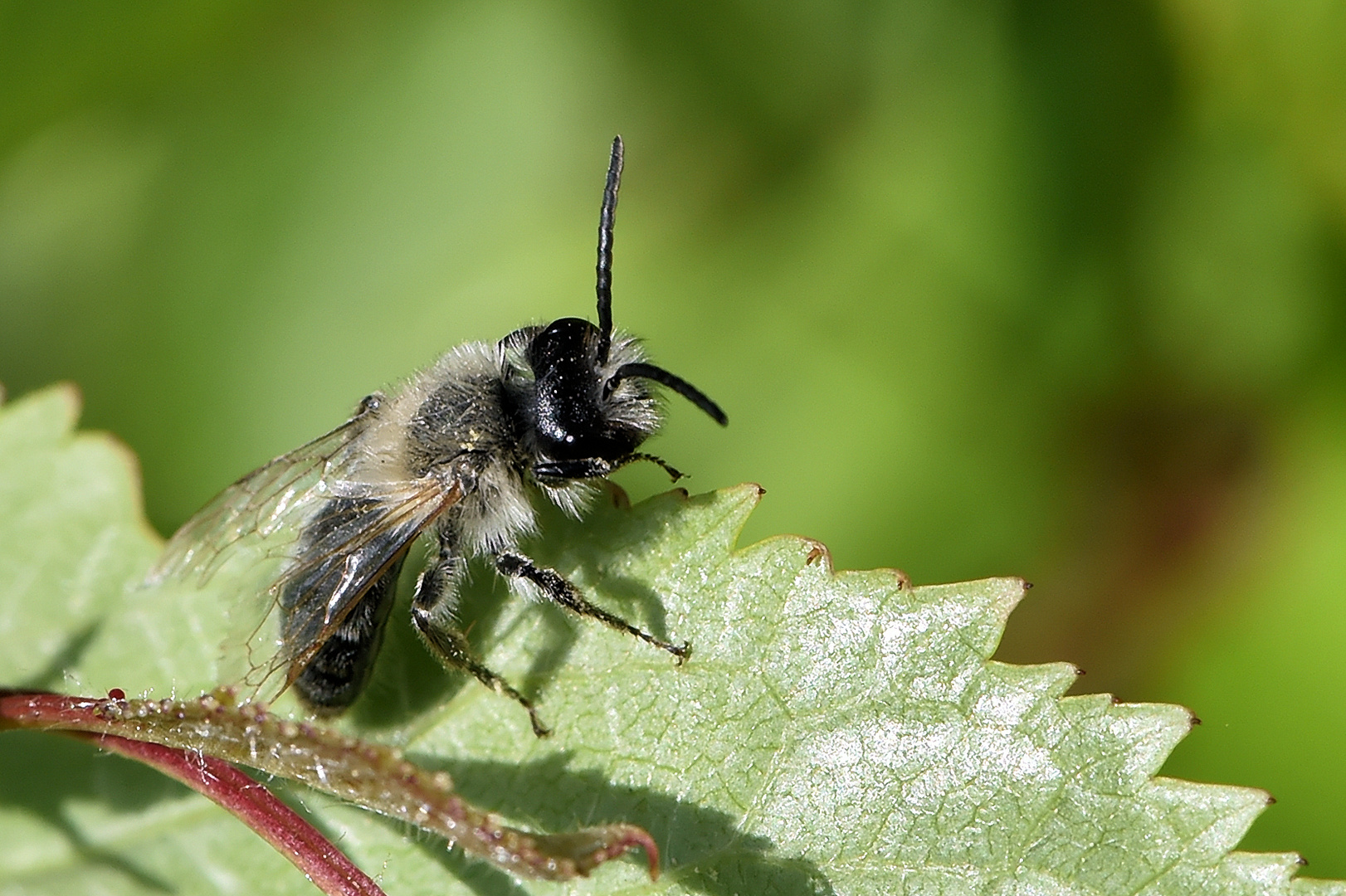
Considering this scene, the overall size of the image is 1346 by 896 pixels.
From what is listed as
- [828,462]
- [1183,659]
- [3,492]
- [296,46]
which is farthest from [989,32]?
[3,492]

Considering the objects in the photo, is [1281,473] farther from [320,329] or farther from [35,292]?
[35,292]

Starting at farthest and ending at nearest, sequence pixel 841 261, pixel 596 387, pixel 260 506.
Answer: pixel 841 261
pixel 260 506
pixel 596 387

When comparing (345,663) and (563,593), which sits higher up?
(563,593)

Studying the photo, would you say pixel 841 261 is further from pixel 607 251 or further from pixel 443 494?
pixel 443 494

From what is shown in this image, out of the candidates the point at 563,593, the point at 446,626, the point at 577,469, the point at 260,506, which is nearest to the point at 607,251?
the point at 577,469

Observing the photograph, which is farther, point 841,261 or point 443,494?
point 841,261

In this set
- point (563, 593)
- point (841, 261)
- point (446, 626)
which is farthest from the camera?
point (841, 261)

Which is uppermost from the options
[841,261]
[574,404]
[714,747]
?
[841,261]

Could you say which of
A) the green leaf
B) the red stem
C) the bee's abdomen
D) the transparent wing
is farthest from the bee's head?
the red stem
